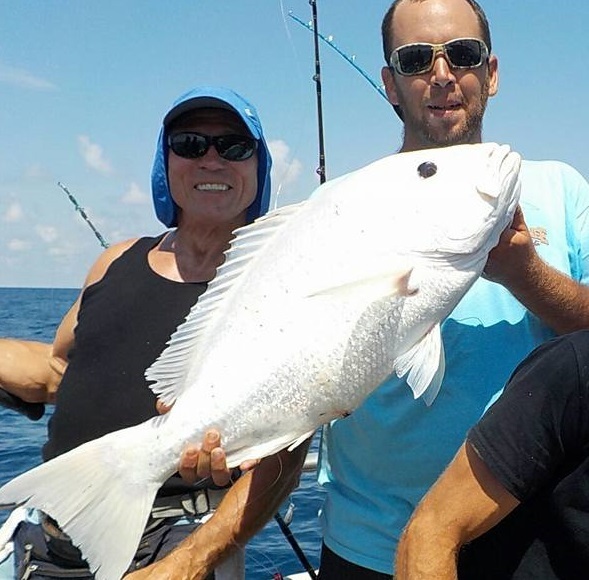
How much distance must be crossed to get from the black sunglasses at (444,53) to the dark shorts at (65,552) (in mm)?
1920

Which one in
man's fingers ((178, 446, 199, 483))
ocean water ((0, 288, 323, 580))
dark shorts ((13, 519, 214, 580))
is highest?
man's fingers ((178, 446, 199, 483))

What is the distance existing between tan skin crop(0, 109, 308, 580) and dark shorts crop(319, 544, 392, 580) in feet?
0.97

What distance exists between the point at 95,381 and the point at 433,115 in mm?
1645

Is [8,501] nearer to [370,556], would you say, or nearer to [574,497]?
[370,556]

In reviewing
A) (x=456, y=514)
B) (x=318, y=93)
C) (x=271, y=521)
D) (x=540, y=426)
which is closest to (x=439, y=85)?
(x=540, y=426)

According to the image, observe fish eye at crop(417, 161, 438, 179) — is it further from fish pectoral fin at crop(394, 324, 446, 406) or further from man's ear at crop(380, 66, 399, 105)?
man's ear at crop(380, 66, 399, 105)

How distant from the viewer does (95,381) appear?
307 centimetres

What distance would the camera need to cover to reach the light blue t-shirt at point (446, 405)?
8.55 ft

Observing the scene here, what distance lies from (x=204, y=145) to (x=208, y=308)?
3.28 ft

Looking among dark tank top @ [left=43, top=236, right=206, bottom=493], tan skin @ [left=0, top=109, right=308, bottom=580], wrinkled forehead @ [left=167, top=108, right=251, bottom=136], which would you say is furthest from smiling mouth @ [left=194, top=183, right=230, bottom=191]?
dark tank top @ [left=43, top=236, right=206, bottom=493]

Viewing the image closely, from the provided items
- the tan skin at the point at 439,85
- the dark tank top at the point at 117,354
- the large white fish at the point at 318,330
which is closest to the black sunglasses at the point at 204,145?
the dark tank top at the point at 117,354

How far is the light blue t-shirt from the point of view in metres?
2.61

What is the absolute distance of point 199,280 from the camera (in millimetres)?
3184

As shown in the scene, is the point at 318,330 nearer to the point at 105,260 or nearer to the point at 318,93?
the point at 105,260
